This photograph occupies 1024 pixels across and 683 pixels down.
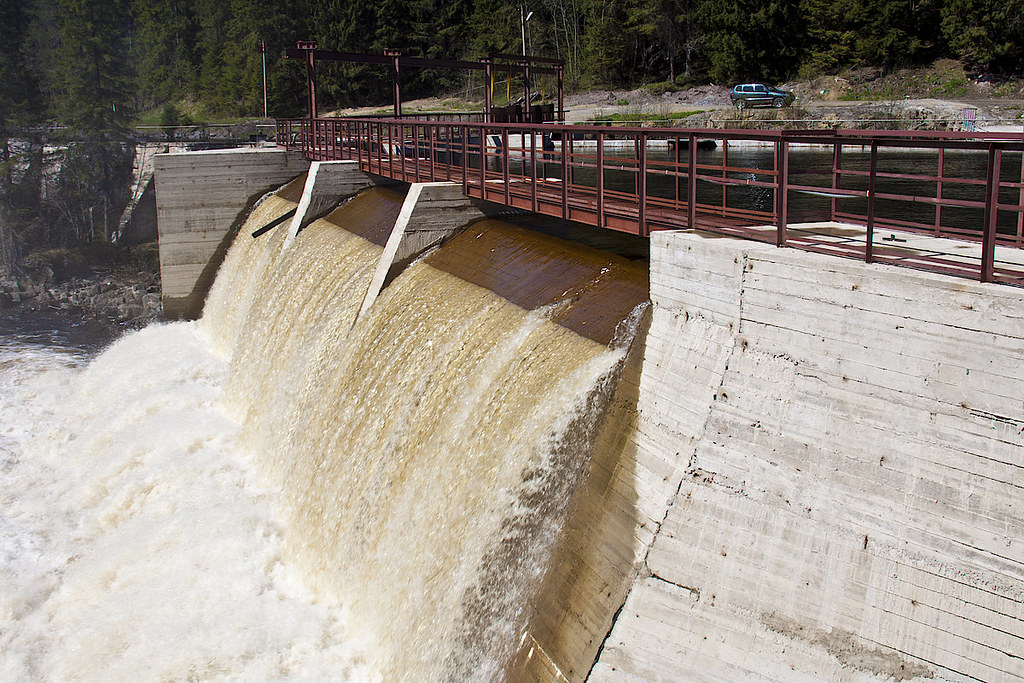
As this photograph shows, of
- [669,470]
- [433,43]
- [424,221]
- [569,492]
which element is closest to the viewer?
[669,470]

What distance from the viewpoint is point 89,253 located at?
38.7 metres

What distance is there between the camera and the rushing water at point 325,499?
8047 millimetres

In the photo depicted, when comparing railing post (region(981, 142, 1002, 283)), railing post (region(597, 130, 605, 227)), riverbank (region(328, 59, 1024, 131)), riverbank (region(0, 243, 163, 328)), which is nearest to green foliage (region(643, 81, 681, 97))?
riverbank (region(328, 59, 1024, 131))

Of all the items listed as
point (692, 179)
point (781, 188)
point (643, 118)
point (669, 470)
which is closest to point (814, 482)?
point (669, 470)

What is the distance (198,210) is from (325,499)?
1347 cm

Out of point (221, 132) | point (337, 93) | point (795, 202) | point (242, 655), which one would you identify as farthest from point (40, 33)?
point (242, 655)

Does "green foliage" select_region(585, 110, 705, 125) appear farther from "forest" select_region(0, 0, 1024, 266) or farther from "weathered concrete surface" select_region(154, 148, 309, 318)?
"weathered concrete surface" select_region(154, 148, 309, 318)

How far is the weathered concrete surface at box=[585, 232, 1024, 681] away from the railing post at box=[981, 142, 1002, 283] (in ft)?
0.72

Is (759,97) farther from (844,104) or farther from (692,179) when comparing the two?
(692,179)

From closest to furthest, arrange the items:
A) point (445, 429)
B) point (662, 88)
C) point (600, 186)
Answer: point (445, 429) → point (600, 186) → point (662, 88)

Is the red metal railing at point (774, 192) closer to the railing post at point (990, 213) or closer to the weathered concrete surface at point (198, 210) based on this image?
the railing post at point (990, 213)

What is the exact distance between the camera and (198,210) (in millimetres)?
22219

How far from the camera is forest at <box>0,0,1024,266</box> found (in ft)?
156

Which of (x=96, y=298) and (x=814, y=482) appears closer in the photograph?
(x=814, y=482)
